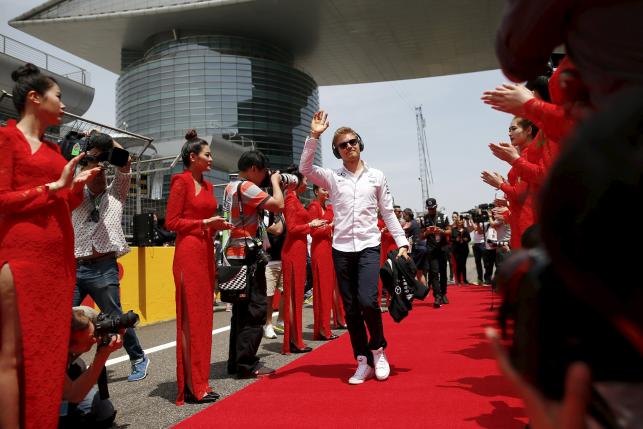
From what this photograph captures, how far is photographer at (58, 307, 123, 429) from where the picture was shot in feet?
8.68

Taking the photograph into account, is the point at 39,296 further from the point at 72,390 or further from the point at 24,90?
the point at 24,90

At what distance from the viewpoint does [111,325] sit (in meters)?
2.67

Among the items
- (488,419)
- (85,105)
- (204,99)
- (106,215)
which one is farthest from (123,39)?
(488,419)

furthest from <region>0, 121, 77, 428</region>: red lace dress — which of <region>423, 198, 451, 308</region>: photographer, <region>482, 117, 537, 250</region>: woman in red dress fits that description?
<region>423, 198, 451, 308</region>: photographer

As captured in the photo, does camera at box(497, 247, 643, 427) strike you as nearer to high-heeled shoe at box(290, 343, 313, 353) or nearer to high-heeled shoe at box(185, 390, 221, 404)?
high-heeled shoe at box(185, 390, 221, 404)

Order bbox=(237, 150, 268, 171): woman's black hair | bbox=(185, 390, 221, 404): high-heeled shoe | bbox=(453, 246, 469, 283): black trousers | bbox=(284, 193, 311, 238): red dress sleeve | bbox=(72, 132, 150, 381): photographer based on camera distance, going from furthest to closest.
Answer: bbox=(453, 246, 469, 283): black trousers → bbox=(284, 193, 311, 238): red dress sleeve → bbox=(237, 150, 268, 171): woman's black hair → bbox=(72, 132, 150, 381): photographer → bbox=(185, 390, 221, 404): high-heeled shoe

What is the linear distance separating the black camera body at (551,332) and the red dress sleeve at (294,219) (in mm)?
4935

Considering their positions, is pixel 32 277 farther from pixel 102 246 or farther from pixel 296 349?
pixel 296 349

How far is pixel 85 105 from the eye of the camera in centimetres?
2095

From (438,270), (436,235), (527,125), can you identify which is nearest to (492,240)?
(436,235)

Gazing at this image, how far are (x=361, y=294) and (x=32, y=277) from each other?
2.28 m

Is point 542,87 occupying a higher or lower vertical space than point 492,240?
higher

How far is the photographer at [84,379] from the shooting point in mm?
2645

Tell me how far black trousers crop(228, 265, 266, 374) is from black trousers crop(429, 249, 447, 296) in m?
5.26
